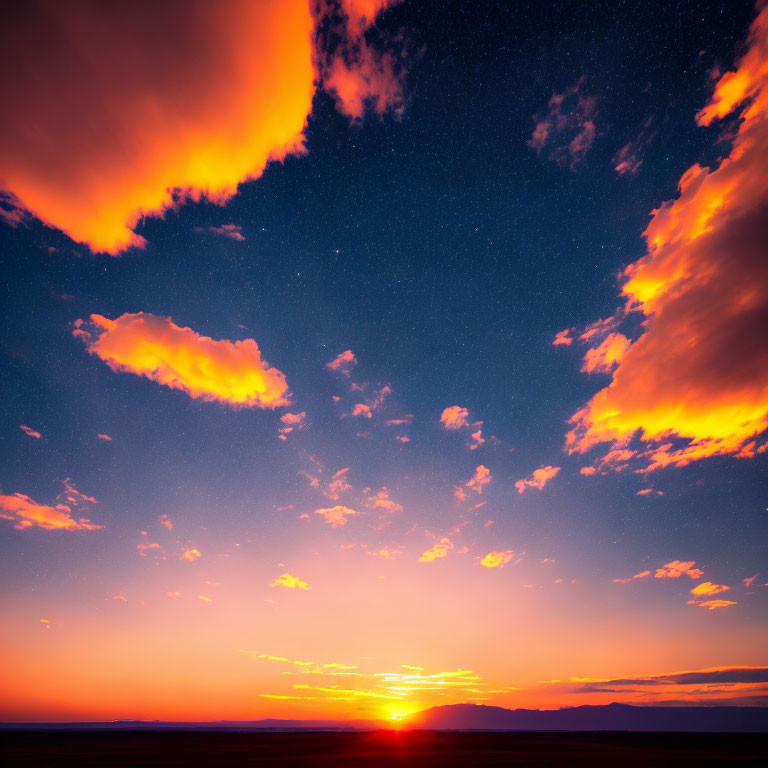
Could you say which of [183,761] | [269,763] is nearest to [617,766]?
[269,763]

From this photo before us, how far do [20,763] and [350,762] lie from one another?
105 ft

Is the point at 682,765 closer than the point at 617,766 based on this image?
No

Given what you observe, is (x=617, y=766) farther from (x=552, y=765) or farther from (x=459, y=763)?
(x=459, y=763)

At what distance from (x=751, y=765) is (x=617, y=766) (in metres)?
17.3

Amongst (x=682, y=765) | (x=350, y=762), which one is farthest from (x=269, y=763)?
(x=682, y=765)

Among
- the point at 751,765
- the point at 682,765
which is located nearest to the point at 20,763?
the point at 682,765

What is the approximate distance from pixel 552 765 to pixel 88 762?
151 feet

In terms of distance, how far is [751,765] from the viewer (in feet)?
147

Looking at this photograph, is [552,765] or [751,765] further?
[751,765]

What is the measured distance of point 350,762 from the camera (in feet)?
136

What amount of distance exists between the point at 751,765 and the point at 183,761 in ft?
199

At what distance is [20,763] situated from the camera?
1567 inches

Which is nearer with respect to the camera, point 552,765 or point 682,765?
point 552,765

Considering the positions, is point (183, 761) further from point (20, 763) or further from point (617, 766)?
point (617, 766)
